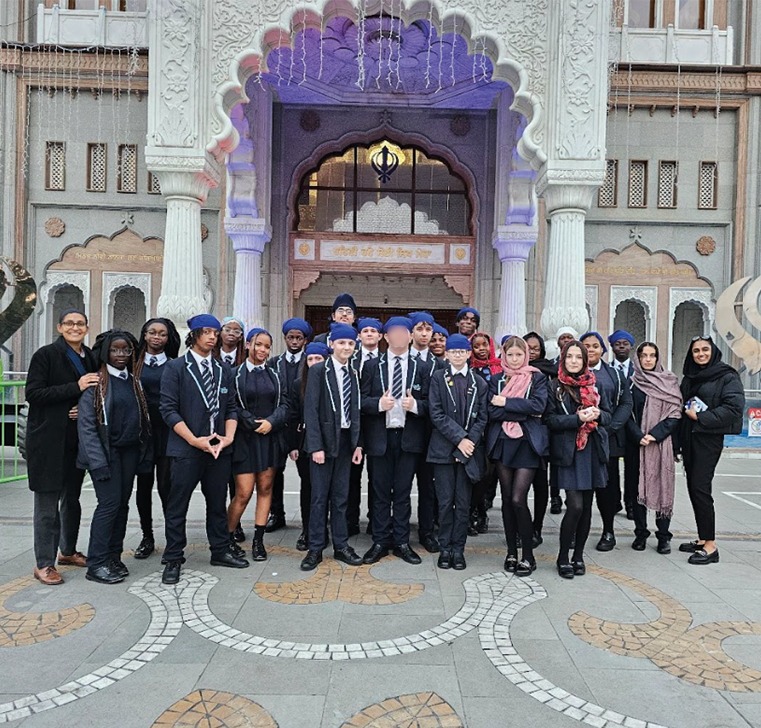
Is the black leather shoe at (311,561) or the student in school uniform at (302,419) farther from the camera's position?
the student in school uniform at (302,419)

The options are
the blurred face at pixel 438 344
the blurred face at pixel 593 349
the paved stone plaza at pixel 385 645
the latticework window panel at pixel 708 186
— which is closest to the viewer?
the paved stone plaza at pixel 385 645

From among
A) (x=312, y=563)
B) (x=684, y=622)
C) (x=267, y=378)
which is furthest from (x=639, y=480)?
(x=267, y=378)

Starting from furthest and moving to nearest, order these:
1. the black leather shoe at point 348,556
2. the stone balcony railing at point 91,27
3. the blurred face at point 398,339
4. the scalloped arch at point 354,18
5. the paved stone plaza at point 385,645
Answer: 1. the stone balcony railing at point 91,27
2. the scalloped arch at point 354,18
3. the blurred face at point 398,339
4. the black leather shoe at point 348,556
5. the paved stone plaza at point 385,645

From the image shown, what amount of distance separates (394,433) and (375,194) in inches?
429

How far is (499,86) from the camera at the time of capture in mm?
12789

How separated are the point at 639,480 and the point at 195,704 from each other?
3962mm

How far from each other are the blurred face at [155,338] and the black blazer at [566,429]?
2974mm

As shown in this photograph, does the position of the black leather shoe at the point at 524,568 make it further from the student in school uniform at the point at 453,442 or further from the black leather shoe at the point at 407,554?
the black leather shoe at the point at 407,554

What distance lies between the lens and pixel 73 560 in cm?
459

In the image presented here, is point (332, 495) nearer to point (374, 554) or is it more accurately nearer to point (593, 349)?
point (374, 554)

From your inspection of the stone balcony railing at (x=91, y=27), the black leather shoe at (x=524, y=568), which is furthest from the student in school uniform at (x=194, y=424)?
the stone balcony railing at (x=91, y=27)

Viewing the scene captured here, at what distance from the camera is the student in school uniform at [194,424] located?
421cm

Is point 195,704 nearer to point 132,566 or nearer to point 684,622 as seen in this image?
point 132,566

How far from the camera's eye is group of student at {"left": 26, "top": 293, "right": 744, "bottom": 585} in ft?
13.9
